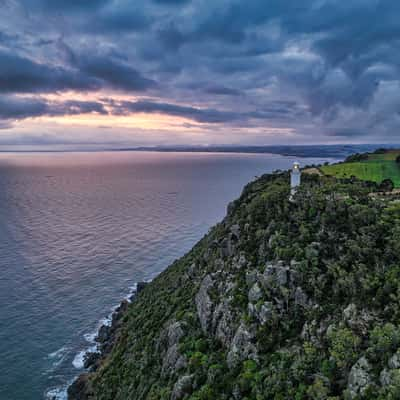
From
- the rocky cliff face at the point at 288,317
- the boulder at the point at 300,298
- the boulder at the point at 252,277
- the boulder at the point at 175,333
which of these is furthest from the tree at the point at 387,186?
the boulder at the point at 175,333

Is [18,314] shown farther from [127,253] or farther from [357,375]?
[357,375]

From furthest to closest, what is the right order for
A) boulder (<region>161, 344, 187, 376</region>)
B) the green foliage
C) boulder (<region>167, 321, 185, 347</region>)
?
boulder (<region>167, 321, 185, 347</region>) → boulder (<region>161, 344, 187, 376</region>) → the green foliage

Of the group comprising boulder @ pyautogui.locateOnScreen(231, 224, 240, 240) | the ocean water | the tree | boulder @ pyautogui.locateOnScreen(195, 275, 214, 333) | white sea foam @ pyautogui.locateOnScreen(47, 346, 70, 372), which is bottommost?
white sea foam @ pyautogui.locateOnScreen(47, 346, 70, 372)

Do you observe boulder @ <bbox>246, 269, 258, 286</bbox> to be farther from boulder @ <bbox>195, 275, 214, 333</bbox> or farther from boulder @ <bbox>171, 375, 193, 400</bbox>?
boulder @ <bbox>171, 375, 193, 400</bbox>

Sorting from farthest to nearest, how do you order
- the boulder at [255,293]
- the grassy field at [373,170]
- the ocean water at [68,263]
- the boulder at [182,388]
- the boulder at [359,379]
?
1. the grassy field at [373,170]
2. the ocean water at [68,263]
3. the boulder at [255,293]
4. the boulder at [182,388]
5. the boulder at [359,379]

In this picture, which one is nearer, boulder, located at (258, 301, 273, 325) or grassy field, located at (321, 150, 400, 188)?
boulder, located at (258, 301, 273, 325)

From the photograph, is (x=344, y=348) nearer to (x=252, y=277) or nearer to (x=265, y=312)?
(x=265, y=312)

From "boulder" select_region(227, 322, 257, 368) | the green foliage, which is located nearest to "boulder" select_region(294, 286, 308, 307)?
the green foliage

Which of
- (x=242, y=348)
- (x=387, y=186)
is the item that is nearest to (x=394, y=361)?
(x=242, y=348)

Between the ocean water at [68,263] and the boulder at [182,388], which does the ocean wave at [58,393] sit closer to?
the ocean water at [68,263]

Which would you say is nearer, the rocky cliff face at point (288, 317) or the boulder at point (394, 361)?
the boulder at point (394, 361)

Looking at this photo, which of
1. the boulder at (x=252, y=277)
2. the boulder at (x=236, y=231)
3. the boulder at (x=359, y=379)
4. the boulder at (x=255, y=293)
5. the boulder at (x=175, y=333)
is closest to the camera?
the boulder at (x=359, y=379)
